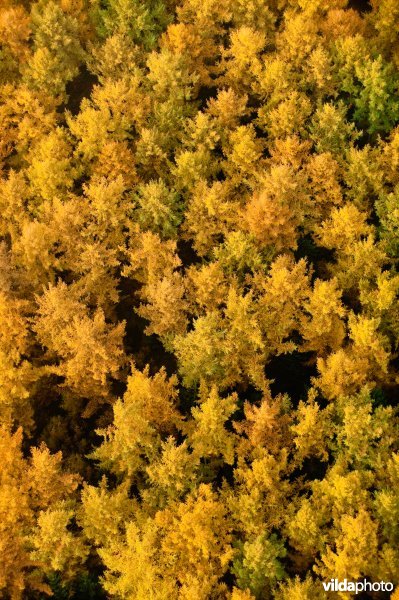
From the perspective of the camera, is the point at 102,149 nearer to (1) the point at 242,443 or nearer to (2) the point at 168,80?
(2) the point at 168,80

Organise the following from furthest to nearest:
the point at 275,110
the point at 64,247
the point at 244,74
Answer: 1. the point at 244,74
2. the point at 275,110
3. the point at 64,247

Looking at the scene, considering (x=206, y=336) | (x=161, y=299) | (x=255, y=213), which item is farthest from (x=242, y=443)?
(x=255, y=213)

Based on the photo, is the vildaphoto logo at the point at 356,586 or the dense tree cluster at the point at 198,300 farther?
the dense tree cluster at the point at 198,300

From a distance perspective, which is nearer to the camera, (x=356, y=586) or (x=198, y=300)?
(x=356, y=586)

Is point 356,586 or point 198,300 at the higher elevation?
point 198,300

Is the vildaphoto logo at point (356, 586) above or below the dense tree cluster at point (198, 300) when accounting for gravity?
below
